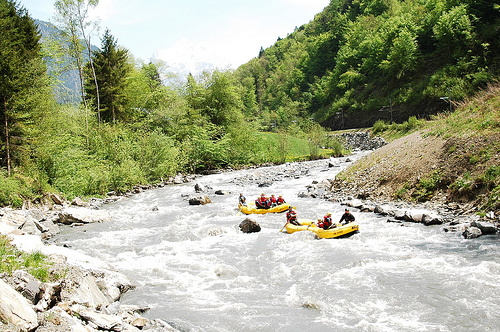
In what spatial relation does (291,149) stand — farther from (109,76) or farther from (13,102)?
(13,102)

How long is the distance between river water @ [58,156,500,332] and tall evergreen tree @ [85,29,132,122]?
21.4 metres

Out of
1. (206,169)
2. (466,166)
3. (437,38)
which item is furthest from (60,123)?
(437,38)

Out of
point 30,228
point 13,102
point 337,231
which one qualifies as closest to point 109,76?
point 13,102

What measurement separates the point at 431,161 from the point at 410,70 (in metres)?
54.6

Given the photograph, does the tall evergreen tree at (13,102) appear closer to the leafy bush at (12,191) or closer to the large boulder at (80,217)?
the leafy bush at (12,191)

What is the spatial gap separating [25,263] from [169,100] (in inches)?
1409

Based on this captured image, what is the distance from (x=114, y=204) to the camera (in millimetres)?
21031

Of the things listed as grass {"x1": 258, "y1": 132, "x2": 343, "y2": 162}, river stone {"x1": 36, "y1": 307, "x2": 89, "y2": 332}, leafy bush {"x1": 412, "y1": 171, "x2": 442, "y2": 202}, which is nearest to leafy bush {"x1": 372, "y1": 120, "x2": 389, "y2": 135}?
grass {"x1": 258, "y1": 132, "x2": 343, "y2": 162}

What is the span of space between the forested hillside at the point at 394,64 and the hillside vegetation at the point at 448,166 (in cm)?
2038

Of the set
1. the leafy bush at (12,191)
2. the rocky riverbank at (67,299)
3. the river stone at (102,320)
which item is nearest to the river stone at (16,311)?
the rocky riverbank at (67,299)

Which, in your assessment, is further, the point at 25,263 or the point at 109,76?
the point at 109,76

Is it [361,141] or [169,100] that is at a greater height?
[169,100]

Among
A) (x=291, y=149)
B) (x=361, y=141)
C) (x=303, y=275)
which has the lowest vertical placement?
(x=361, y=141)

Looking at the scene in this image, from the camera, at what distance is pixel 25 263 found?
715 cm
